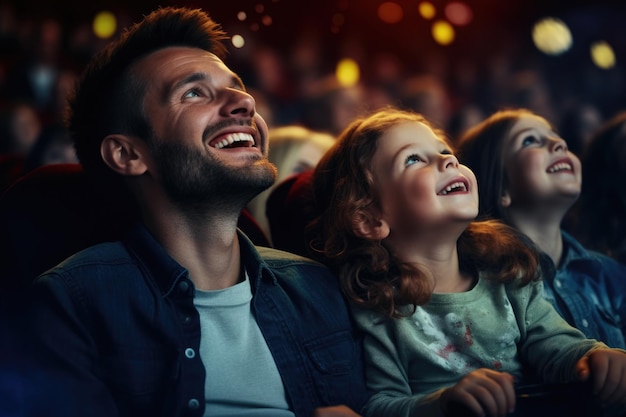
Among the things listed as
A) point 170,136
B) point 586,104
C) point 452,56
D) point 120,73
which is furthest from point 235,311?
point 452,56

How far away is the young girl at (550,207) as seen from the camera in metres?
1.05

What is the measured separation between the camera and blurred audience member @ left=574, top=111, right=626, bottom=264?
4.15ft

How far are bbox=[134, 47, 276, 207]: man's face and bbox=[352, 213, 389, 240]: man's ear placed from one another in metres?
0.15

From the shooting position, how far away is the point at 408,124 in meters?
1.02

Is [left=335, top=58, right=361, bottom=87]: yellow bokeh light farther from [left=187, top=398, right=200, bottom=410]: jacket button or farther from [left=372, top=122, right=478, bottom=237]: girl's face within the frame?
[left=187, top=398, right=200, bottom=410]: jacket button

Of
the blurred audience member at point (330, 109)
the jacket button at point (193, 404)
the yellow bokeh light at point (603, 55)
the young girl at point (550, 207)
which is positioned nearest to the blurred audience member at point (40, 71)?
the blurred audience member at point (330, 109)

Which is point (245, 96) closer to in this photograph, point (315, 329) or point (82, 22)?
point (315, 329)

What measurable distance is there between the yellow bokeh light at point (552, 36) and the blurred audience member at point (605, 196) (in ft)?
6.47

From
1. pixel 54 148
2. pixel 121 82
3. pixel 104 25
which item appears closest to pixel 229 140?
pixel 121 82

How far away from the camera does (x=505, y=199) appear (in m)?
1.09

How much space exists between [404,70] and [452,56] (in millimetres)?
242

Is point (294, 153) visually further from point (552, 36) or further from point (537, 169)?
point (552, 36)

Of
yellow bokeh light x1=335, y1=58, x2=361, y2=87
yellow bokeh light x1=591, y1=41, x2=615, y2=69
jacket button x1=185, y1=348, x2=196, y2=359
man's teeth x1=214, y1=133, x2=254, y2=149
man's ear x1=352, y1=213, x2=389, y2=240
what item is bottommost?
yellow bokeh light x1=335, y1=58, x2=361, y2=87

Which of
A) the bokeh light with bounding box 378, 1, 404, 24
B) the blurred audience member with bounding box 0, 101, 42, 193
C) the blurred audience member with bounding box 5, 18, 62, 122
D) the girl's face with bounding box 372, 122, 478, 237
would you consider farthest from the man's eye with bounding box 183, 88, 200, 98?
the bokeh light with bounding box 378, 1, 404, 24
